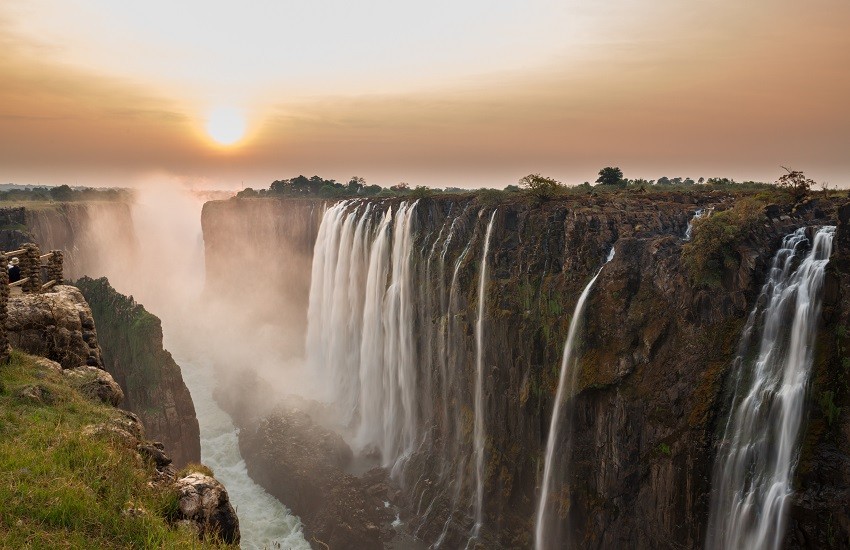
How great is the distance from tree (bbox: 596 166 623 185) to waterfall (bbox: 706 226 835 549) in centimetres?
2484

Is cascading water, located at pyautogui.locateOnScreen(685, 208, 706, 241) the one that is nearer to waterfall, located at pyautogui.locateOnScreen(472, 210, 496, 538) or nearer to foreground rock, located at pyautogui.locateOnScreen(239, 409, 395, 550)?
waterfall, located at pyautogui.locateOnScreen(472, 210, 496, 538)

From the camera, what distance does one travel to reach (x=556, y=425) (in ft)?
77.4

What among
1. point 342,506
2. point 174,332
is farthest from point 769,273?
point 174,332

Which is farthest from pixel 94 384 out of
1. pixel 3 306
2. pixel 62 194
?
pixel 62 194

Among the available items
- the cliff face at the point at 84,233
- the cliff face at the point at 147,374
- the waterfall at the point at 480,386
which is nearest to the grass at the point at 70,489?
the waterfall at the point at 480,386

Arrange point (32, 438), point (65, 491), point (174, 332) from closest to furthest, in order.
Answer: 1. point (65, 491)
2. point (32, 438)
3. point (174, 332)

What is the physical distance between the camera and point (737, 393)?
55.9 ft

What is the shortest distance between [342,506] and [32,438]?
23179 mm

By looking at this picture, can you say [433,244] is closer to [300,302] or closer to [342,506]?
[342,506]

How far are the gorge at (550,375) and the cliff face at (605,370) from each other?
76mm

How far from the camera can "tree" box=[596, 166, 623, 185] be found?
137 ft

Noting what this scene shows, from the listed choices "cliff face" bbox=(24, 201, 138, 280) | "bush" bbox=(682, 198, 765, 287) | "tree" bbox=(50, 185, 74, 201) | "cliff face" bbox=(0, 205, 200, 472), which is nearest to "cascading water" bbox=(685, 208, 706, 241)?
"bush" bbox=(682, 198, 765, 287)

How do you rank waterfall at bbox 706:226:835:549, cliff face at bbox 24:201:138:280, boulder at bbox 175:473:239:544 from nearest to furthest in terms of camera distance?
boulder at bbox 175:473:239:544 < waterfall at bbox 706:226:835:549 < cliff face at bbox 24:201:138:280

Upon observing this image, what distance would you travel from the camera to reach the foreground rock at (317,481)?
1112 inches
